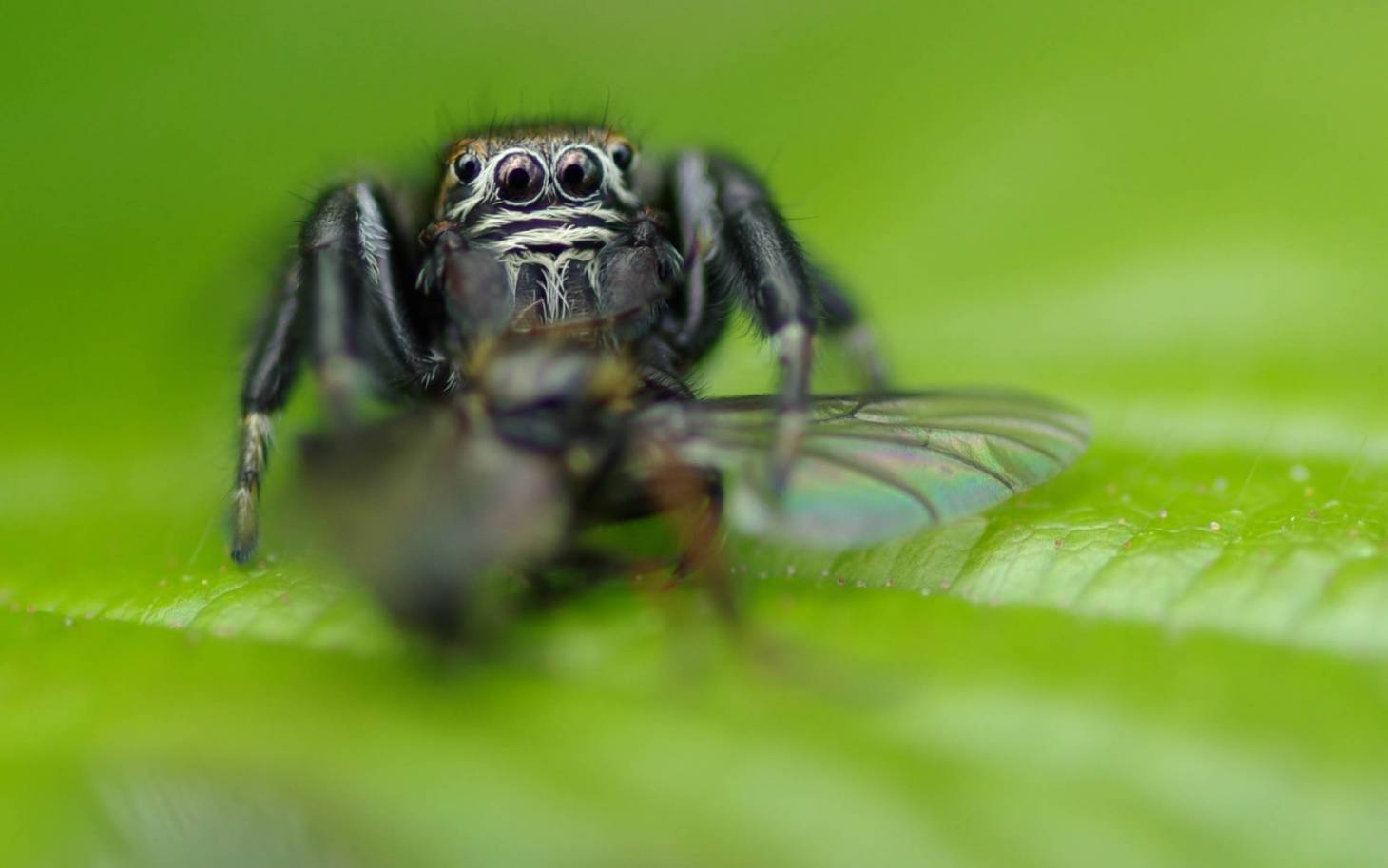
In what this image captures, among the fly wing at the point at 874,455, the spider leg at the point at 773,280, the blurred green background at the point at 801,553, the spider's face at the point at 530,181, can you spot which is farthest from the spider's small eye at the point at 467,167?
the fly wing at the point at 874,455

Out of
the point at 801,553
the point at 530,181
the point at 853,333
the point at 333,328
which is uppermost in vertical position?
the point at 530,181

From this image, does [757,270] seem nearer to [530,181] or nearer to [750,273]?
[750,273]

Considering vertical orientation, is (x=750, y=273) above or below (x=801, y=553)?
above

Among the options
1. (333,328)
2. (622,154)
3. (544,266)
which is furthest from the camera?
(622,154)

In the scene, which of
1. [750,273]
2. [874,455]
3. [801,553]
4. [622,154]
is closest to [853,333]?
[622,154]

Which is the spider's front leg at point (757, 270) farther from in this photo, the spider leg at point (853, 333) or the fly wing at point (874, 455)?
the spider leg at point (853, 333)

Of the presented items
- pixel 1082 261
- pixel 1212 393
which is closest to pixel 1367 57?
pixel 1082 261

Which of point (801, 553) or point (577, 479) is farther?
point (801, 553)

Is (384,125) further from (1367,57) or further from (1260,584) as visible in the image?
(1260,584)
